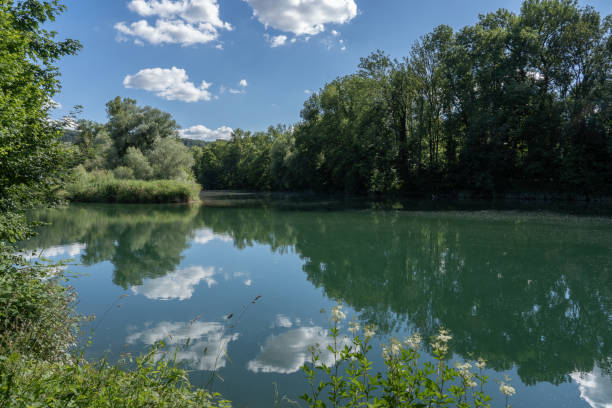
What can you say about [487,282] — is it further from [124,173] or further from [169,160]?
[124,173]

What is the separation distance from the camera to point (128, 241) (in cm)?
1463

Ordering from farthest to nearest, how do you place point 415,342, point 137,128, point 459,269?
point 137,128 → point 459,269 → point 415,342

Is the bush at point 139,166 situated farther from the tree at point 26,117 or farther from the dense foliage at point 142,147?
the tree at point 26,117

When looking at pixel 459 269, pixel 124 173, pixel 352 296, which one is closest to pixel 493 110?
pixel 459 269

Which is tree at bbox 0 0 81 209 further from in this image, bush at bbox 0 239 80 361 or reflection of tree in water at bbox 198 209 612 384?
reflection of tree in water at bbox 198 209 612 384

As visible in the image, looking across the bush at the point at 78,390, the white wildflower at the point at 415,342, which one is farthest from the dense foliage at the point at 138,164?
the white wildflower at the point at 415,342

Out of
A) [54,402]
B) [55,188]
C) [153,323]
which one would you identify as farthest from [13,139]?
[54,402]

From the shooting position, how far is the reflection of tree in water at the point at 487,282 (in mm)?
5266

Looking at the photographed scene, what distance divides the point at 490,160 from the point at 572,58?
37.9ft

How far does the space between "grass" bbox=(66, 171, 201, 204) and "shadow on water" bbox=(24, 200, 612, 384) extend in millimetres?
14645

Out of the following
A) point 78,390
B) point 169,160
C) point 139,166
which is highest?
point 169,160

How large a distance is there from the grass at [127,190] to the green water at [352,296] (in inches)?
740

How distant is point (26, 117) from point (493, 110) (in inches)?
1408

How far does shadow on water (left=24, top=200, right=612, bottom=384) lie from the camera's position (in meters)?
5.43
